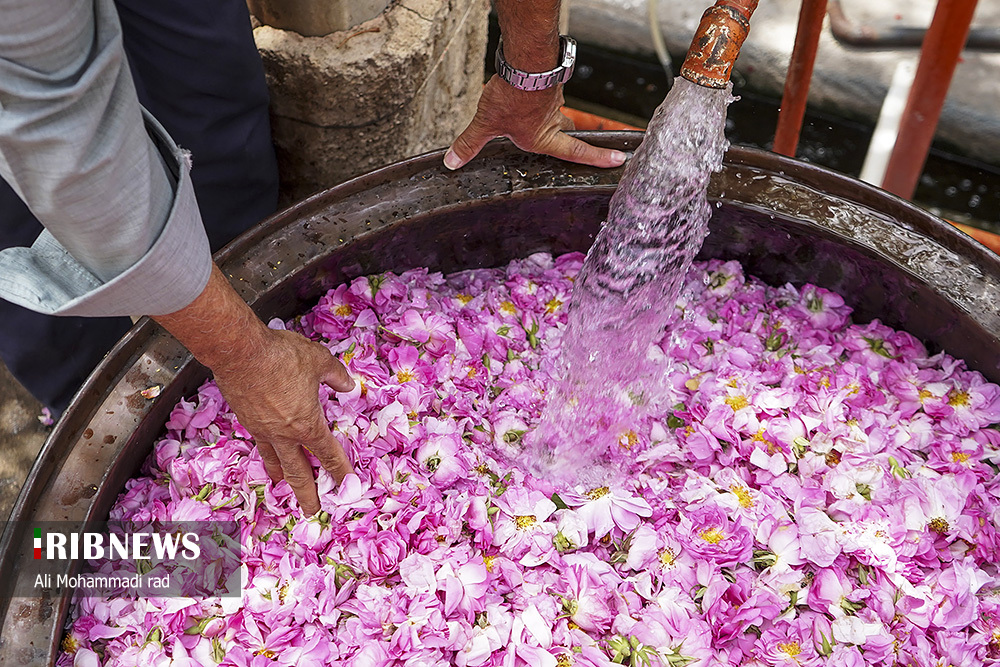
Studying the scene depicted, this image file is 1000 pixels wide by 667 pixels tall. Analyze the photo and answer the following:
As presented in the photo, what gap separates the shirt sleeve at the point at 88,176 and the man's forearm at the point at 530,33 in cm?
63

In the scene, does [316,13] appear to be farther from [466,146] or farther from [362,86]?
[466,146]

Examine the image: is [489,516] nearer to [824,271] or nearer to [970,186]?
[824,271]

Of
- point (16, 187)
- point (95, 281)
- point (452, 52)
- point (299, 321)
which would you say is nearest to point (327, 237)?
point (299, 321)

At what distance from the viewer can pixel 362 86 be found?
1661mm

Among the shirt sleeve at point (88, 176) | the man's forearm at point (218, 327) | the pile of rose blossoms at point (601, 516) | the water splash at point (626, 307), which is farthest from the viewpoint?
the water splash at point (626, 307)

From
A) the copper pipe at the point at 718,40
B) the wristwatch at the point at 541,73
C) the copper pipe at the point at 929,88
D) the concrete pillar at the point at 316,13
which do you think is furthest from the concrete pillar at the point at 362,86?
the copper pipe at the point at 929,88

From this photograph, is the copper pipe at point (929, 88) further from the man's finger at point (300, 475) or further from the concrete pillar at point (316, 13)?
the man's finger at point (300, 475)

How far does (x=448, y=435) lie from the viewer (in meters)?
1.27

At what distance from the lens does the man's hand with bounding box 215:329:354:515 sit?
1077 mm

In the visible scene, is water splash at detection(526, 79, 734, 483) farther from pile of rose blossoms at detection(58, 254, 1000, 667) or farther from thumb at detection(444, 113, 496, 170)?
thumb at detection(444, 113, 496, 170)

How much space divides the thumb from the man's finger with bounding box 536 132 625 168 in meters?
0.10

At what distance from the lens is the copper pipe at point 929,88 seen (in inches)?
63.7

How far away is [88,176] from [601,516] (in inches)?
31.1

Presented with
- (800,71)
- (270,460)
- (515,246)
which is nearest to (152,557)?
(270,460)
